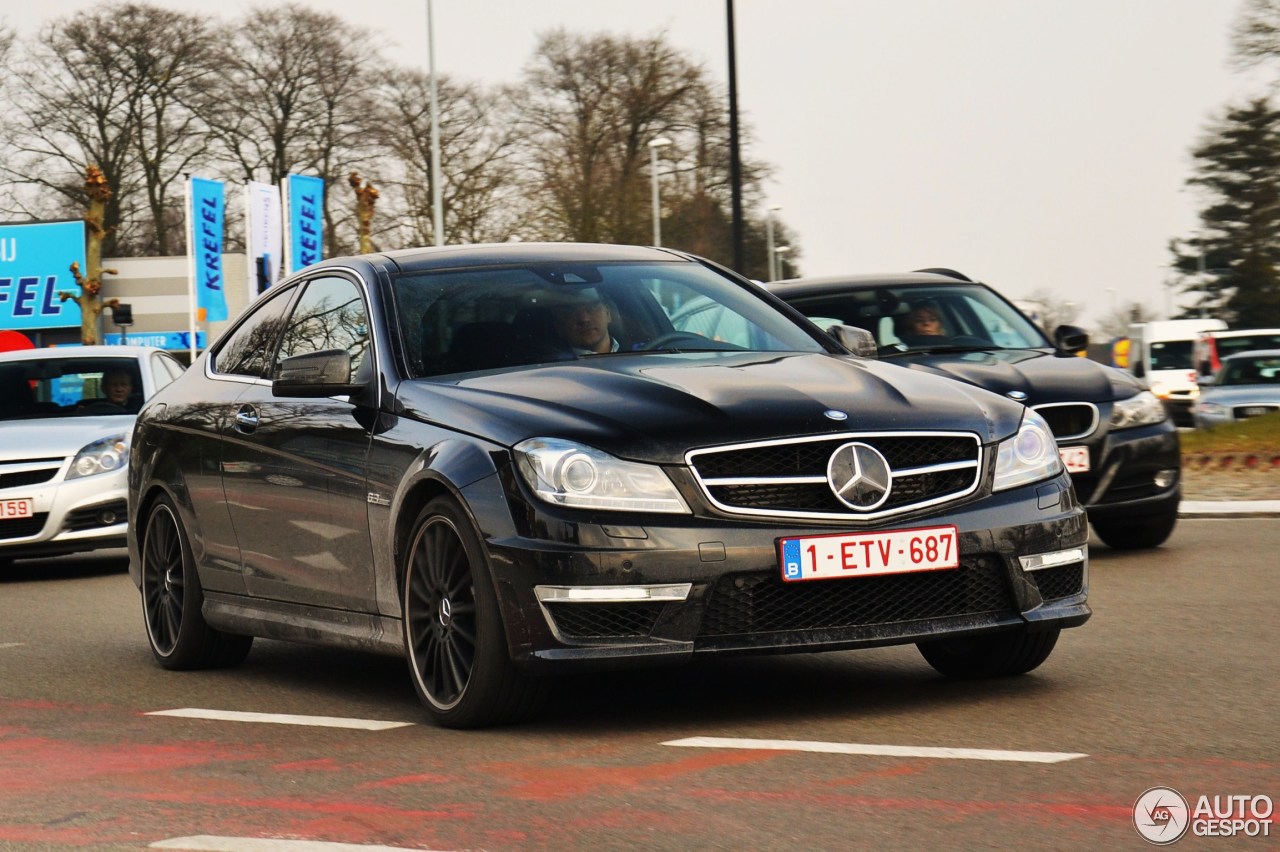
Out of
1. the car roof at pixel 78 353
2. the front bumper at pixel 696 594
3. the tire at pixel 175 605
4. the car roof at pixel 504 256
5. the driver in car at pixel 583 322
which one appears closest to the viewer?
the front bumper at pixel 696 594

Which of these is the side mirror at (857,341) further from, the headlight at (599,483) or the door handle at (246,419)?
the door handle at (246,419)

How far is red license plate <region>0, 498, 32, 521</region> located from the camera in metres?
13.7

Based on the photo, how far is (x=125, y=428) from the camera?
14305 millimetres

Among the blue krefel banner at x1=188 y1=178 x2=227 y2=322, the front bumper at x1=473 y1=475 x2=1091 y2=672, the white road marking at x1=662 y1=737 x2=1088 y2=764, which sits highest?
Answer: the blue krefel banner at x1=188 y1=178 x2=227 y2=322

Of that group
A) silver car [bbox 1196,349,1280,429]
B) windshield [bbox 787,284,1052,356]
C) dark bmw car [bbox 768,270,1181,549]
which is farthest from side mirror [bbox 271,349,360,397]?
silver car [bbox 1196,349,1280,429]

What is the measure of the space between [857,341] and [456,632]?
83.8 inches

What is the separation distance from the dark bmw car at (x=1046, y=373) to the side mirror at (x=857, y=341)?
2.73m

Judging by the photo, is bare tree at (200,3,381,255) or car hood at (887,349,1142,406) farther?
bare tree at (200,3,381,255)

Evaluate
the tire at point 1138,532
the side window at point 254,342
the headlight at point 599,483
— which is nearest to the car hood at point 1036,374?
the tire at point 1138,532

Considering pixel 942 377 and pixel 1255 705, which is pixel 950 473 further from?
pixel 1255 705

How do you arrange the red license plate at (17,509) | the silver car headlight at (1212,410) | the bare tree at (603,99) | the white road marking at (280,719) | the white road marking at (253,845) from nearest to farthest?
the white road marking at (253,845) < the white road marking at (280,719) < the red license plate at (17,509) < the silver car headlight at (1212,410) < the bare tree at (603,99)

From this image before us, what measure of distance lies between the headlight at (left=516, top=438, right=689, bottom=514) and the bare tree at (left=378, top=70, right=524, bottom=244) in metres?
42.4

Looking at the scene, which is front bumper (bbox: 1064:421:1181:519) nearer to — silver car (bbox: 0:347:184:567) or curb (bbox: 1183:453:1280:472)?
silver car (bbox: 0:347:184:567)

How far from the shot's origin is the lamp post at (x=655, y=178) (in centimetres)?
4759
